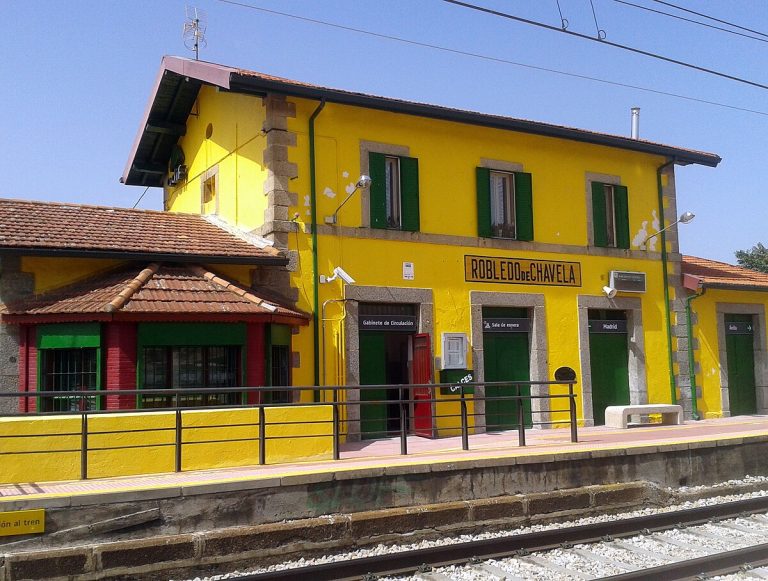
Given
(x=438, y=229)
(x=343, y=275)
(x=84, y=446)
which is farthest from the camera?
(x=438, y=229)

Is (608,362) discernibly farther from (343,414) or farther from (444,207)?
(343,414)

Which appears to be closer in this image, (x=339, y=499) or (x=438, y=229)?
(x=339, y=499)

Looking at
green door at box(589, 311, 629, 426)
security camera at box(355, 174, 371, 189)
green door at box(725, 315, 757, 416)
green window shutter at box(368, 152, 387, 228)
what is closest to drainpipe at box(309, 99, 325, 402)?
security camera at box(355, 174, 371, 189)

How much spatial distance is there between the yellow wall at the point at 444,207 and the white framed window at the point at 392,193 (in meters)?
0.40

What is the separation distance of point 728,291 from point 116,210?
13374 mm

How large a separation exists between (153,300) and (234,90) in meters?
3.86

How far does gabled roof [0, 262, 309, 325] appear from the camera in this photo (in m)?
11.2

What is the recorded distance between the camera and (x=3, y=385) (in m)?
11.7

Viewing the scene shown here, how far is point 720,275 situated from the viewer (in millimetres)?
19047

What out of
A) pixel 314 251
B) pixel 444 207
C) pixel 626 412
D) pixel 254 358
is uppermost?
pixel 444 207

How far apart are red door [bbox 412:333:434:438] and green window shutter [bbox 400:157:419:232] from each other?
2014mm

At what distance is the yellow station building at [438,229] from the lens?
13.8 meters

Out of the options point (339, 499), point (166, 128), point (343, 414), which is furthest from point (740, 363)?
point (166, 128)

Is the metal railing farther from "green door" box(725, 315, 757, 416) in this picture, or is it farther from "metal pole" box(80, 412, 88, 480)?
"green door" box(725, 315, 757, 416)
